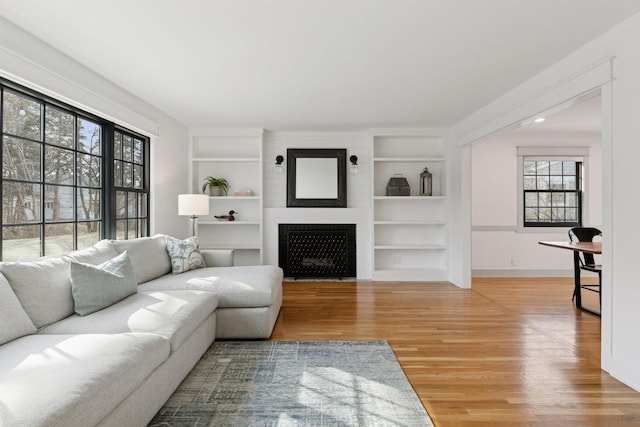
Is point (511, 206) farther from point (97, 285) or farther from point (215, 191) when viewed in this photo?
point (97, 285)

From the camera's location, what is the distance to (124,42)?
2.49m

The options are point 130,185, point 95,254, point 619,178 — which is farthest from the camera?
point 130,185

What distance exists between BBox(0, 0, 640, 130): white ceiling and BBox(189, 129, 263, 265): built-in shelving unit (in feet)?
5.17

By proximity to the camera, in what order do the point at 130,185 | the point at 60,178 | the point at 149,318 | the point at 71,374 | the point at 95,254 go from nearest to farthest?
1. the point at 71,374
2. the point at 149,318
3. the point at 95,254
4. the point at 60,178
5. the point at 130,185

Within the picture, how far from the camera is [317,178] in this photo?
543 centimetres

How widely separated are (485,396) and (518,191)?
14.9 ft

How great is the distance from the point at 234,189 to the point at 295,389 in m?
3.92

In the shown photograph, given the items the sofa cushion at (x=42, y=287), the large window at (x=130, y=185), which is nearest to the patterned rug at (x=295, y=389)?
the sofa cushion at (x=42, y=287)

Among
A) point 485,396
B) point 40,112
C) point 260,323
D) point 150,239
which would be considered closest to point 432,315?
point 485,396

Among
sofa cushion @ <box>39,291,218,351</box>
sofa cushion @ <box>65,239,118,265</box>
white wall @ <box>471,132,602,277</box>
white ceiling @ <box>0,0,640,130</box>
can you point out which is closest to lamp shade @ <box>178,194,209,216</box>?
white ceiling @ <box>0,0,640,130</box>

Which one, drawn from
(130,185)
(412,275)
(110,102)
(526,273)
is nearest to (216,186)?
(130,185)

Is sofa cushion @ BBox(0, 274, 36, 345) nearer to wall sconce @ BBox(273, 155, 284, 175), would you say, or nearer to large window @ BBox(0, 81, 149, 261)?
large window @ BBox(0, 81, 149, 261)

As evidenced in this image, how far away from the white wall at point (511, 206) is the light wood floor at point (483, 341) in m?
0.64

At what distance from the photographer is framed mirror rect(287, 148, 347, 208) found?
17.7 feet
